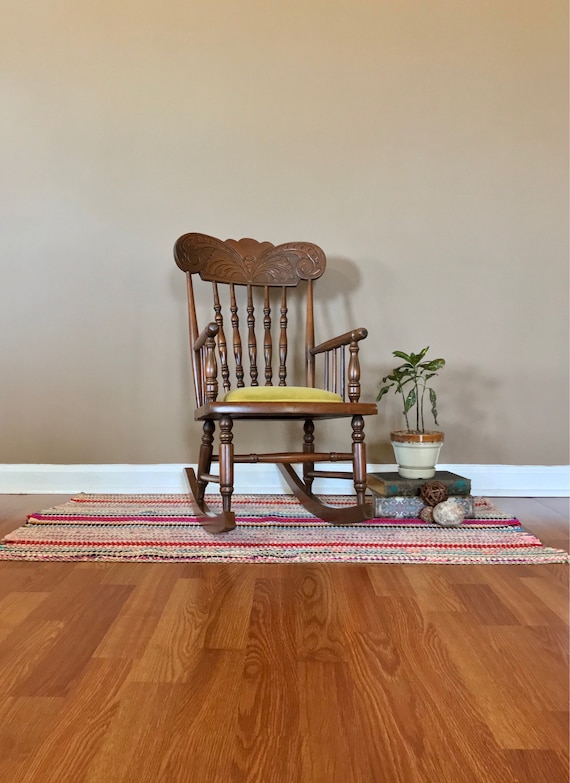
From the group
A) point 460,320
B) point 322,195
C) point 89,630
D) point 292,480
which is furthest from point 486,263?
point 89,630

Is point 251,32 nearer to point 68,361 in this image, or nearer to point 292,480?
point 68,361

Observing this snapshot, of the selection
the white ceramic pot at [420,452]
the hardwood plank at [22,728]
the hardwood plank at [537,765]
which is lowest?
the hardwood plank at [537,765]

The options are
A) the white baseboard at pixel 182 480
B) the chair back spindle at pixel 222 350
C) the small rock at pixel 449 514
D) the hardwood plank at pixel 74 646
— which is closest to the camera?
the hardwood plank at pixel 74 646

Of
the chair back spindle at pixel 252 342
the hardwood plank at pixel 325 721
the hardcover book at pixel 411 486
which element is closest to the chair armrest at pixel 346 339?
the chair back spindle at pixel 252 342

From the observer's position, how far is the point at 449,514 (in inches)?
57.4

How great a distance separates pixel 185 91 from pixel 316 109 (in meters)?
0.50

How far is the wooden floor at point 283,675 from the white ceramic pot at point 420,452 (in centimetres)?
55

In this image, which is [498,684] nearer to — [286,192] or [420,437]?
[420,437]

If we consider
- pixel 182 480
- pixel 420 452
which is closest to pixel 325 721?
pixel 420 452

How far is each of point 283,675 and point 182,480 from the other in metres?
1.33

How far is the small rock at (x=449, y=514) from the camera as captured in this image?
4.79ft

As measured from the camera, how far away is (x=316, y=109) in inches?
79.5

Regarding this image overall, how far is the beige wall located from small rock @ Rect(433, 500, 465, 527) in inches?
20.7

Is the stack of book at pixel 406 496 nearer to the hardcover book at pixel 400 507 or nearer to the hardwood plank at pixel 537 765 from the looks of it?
the hardcover book at pixel 400 507
